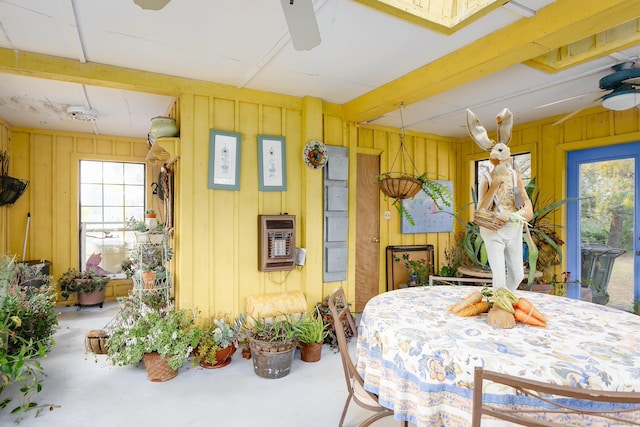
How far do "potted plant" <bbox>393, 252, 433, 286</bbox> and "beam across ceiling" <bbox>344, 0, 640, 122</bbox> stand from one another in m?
2.18

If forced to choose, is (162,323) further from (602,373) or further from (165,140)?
(602,373)

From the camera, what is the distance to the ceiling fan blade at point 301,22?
4.38 ft

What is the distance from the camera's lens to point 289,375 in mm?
2807

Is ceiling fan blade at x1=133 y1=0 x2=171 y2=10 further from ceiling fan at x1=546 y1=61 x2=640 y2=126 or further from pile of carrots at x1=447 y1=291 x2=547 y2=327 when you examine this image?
ceiling fan at x1=546 y1=61 x2=640 y2=126

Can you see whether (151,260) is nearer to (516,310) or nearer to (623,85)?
(516,310)

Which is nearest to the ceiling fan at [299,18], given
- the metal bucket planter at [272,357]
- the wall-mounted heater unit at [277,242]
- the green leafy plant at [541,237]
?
the wall-mounted heater unit at [277,242]

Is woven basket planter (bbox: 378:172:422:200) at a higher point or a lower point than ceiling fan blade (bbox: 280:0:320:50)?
lower

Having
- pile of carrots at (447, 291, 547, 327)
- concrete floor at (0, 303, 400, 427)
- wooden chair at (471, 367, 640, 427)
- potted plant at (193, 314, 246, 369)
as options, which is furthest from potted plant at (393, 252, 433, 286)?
wooden chair at (471, 367, 640, 427)

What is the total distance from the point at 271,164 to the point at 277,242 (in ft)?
2.57

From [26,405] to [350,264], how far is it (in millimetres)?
2877

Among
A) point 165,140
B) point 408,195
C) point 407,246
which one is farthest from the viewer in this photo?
point 407,246

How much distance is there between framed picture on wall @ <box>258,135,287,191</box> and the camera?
134 inches

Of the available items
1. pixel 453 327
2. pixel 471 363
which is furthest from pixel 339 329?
pixel 471 363

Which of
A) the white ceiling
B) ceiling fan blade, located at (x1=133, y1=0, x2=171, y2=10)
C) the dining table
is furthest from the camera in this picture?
the white ceiling
